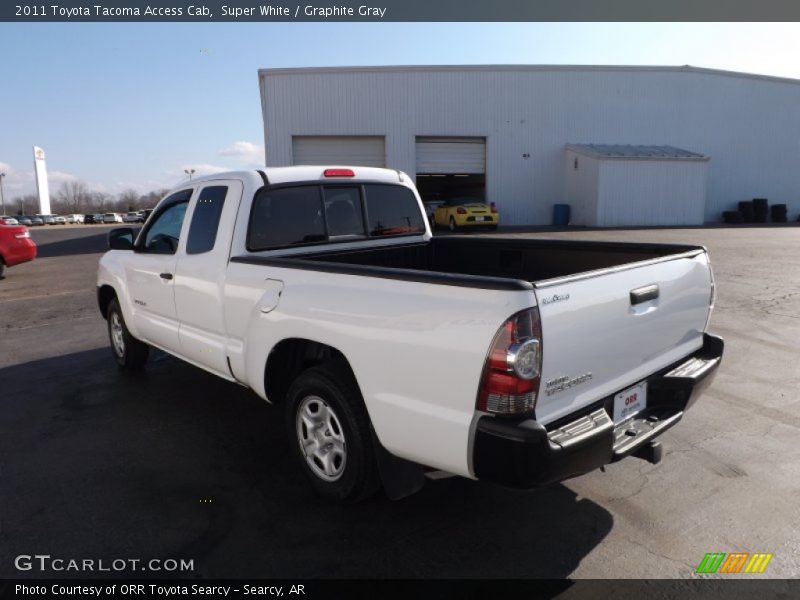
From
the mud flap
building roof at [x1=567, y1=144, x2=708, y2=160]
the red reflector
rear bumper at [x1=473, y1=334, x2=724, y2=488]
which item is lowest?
the mud flap

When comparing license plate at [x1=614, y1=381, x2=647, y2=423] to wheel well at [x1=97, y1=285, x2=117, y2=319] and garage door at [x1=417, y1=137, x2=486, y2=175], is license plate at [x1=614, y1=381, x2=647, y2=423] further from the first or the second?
garage door at [x1=417, y1=137, x2=486, y2=175]

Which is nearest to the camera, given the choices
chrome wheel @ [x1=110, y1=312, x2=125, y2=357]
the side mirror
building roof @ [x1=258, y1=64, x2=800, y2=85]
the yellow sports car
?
the side mirror

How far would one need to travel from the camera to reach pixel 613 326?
2.78 metres

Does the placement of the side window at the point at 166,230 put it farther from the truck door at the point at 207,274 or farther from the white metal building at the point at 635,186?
the white metal building at the point at 635,186

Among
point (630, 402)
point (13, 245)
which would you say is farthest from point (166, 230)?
point (13, 245)

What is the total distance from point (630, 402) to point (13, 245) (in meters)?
14.4

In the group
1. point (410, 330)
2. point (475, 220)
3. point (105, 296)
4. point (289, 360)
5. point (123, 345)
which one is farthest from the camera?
point (475, 220)

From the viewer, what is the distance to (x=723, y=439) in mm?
4055

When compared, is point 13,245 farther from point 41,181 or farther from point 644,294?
point 41,181

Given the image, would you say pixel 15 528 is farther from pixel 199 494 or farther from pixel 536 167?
A: pixel 536 167

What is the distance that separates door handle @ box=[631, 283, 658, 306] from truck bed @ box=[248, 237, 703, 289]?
42 cm

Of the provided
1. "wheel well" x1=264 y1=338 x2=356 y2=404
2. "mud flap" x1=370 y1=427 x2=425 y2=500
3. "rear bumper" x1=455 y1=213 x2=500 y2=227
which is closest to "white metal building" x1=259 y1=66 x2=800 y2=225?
"rear bumper" x1=455 y1=213 x2=500 y2=227

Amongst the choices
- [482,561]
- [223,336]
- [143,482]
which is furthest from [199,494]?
[482,561]

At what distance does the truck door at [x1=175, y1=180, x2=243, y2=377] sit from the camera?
4.00 m
